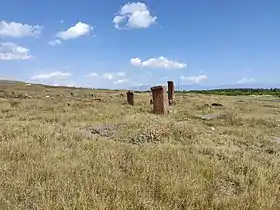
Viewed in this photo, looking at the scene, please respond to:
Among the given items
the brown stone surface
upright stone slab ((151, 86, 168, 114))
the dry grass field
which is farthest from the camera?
the brown stone surface

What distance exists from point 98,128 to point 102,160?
21.6ft

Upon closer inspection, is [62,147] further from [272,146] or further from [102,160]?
[272,146]

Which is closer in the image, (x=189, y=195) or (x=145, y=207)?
(x=145, y=207)

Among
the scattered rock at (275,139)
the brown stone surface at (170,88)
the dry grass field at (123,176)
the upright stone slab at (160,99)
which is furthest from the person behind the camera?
the brown stone surface at (170,88)

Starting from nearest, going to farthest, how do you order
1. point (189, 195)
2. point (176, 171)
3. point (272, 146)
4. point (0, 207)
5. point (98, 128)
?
point (0, 207) < point (189, 195) < point (176, 171) < point (272, 146) < point (98, 128)

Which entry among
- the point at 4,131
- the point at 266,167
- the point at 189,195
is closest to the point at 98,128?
the point at 4,131

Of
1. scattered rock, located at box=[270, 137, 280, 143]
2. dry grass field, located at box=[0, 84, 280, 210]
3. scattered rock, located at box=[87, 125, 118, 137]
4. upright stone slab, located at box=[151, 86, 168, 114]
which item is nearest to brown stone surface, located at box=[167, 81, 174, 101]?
upright stone slab, located at box=[151, 86, 168, 114]

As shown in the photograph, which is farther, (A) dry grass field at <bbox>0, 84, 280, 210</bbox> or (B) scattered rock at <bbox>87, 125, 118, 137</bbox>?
(B) scattered rock at <bbox>87, 125, 118, 137</bbox>

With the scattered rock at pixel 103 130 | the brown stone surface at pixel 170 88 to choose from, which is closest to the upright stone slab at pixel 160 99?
the scattered rock at pixel 103 130

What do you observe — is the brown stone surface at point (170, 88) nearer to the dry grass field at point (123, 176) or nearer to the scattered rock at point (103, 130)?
the scattered rock at point (103, 130)

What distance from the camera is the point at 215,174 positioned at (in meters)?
7.34

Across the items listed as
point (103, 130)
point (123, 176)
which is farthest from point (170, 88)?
point (123, 176)

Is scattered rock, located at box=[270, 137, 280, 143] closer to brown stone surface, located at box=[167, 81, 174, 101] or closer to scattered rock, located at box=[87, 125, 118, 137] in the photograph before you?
scattered rock, located at box=[87, 125, 118, 137]

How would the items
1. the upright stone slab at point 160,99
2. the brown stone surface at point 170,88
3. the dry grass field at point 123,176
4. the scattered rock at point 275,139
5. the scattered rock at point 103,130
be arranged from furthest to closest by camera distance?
the brown stone surface at point 170,88 < the upright stone slab at point 160,99 < the scattered rock at point 275,139 < the scattered rock at point 103,130 < the dry grass field at point 123,176
